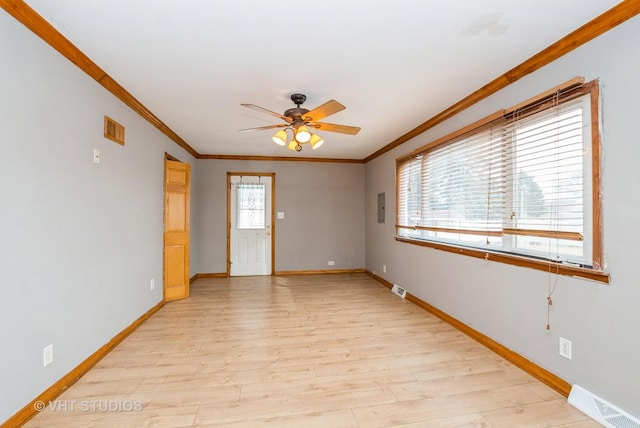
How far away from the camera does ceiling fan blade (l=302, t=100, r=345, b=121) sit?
2436 millimetres

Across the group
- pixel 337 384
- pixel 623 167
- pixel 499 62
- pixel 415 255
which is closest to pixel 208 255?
pixel 415 255

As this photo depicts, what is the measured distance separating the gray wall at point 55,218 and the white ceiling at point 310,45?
13.3 inches

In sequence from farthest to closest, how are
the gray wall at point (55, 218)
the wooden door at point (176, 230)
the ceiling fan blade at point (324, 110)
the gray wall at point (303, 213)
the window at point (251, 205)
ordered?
1. the window at point (251, 205)
2. the gray wall at point (303, 213)
3. the wooden door at point (176, 230)
4. the ceiling fan blade at point (324, 110)
5. the gray wall at point (55, 218)

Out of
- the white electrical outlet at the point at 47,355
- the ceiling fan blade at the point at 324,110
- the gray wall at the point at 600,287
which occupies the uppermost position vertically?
the ceiling fan blade at the point at 324,110

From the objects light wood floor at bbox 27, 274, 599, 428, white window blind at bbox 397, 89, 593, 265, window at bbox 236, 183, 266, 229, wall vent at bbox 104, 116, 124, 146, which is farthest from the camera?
window at bbox 236, 183, 266, 229

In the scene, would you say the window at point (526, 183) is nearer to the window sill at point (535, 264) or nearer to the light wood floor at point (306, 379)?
the window sill at point (535, 264)

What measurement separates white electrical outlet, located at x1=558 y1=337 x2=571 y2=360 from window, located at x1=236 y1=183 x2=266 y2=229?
4878mm

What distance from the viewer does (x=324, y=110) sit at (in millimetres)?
2580

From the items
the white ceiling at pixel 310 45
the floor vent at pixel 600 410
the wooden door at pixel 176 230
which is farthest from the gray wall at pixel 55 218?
the floor vent at pixel 600 410

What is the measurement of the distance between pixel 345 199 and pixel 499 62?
13.5 feet

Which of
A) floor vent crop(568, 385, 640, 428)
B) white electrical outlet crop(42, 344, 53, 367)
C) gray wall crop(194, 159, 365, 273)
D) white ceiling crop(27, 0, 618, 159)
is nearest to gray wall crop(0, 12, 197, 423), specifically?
white electrical outlet crop(42, 344, 53, 367)

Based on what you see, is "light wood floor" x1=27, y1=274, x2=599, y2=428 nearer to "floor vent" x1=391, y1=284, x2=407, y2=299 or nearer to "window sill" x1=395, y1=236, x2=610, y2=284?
"floor vent" x1=391, y1=284, x2=407, y2=299

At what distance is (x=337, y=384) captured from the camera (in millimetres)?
2137

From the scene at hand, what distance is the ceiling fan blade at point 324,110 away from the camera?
244cm
